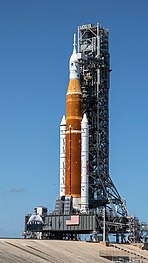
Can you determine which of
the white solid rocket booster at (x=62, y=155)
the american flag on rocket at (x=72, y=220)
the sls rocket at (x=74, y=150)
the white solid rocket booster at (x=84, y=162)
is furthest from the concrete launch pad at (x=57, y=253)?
the white solid rocket booster at (x=62, y=155)

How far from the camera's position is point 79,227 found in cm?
10388

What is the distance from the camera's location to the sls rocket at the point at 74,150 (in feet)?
346

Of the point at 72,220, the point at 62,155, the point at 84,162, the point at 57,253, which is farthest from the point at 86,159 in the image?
the point at 57,253

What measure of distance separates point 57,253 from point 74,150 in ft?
136

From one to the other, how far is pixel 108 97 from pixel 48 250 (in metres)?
56.0

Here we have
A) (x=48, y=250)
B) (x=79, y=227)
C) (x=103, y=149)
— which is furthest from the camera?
(x=103, y=149)

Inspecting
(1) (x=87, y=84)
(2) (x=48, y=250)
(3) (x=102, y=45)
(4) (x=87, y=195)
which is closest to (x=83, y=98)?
(1) (x=87, y=84)

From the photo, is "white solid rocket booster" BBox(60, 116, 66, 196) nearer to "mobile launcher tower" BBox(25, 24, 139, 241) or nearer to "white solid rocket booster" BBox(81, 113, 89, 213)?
"mobile launcher tower" BBox(25, 24, 139, 241)

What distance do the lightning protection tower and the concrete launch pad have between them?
23.7m

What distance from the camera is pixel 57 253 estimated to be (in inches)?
2630

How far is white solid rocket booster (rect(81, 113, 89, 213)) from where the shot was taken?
104 meters

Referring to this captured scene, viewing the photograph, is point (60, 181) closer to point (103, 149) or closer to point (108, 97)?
point (103, 149)

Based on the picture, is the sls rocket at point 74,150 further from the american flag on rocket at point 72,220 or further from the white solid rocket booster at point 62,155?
the american flag on rocket at point 72,220

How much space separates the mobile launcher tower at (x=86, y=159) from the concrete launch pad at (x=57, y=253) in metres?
17.2
